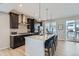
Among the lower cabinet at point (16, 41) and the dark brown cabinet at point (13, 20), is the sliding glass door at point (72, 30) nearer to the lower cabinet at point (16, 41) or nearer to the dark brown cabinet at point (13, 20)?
the lower cabinet at point (16, 41)

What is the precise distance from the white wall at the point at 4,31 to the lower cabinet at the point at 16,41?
0.23 metres

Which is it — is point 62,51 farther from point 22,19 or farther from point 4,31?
point 4,31

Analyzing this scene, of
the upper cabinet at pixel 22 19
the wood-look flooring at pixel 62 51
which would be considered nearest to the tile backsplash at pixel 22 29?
the upper cabinet at pixel 22 19

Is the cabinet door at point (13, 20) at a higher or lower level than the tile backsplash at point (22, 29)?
higher

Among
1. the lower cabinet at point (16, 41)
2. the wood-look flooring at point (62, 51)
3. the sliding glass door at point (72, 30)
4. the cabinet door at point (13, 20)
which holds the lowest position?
the wood-look flooring at point (62, 51)

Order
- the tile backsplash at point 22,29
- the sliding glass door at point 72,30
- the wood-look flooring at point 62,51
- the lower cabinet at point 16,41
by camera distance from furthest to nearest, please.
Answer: the tile backsplash at point 22,29 → the lower cabinet at point 16,41 → the wood-look flooring at point 62,51 → the sliding glass door at point 72,30

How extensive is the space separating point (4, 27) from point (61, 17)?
120 inches

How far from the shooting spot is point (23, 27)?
211 inches

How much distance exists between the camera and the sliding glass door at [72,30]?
3.77 metres

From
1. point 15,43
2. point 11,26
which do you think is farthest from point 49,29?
point 11,26

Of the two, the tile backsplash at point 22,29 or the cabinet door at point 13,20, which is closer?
the tile backsplash at point 22,29

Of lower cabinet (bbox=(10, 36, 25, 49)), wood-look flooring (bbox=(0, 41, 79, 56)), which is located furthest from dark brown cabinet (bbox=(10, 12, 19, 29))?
wood-look flooring (bbox=(0, 41, 79, 56))

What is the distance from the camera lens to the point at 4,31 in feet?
18.2

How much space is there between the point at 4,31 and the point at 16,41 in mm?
836
